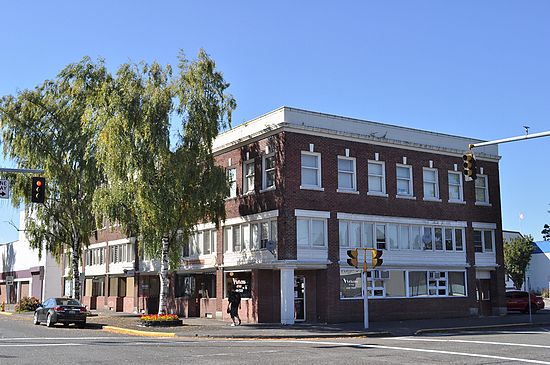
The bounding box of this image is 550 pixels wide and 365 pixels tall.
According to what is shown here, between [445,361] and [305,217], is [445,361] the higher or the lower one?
the lower one

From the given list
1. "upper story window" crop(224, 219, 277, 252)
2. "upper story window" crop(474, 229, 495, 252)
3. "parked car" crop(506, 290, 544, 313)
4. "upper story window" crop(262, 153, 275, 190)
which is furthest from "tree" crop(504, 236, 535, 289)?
"upper story window" crop(262, 153, 275, 190)

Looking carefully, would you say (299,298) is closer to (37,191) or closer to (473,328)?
(473,328)

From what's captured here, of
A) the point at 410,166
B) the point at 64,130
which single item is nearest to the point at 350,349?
the point at 410,166

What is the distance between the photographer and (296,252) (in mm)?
30719

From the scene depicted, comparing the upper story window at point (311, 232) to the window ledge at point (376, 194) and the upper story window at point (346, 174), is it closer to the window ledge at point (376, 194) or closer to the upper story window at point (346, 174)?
the upper story window at point (346, 174)

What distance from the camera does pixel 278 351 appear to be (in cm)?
1869

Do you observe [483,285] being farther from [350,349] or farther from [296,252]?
[350,349]

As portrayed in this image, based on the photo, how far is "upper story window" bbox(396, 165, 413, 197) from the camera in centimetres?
3538

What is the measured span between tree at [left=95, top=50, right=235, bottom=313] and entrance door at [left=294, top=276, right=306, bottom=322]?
17.0 feet

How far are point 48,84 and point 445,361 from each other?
105ft

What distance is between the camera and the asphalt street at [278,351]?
16.1 metres

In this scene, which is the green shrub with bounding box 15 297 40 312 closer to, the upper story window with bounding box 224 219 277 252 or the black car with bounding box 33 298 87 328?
the black car with bounding box 33 298 87 328

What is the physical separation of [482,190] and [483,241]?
121 inches

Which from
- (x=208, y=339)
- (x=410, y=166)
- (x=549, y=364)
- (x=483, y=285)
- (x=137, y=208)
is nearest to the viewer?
(x=549, y=364)
